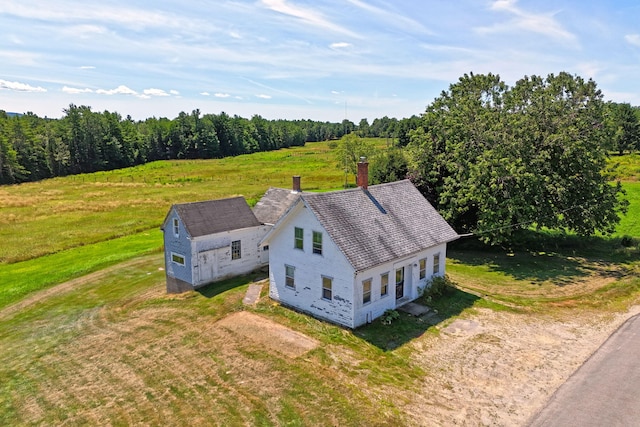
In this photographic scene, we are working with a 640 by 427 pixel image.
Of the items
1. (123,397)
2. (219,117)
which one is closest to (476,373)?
(123,397)

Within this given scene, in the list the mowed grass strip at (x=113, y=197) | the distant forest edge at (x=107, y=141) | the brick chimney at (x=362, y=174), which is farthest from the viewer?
the distant forest edge at (x=107, y=141)

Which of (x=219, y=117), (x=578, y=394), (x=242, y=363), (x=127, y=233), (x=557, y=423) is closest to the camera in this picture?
(x=557, y=423)

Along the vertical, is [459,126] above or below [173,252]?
above

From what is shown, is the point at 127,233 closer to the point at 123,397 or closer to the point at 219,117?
the point at 123,397

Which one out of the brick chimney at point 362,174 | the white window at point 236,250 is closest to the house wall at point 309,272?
the brick chimney at point 362,174

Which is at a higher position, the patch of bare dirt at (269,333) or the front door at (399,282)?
the front door at (399,282)

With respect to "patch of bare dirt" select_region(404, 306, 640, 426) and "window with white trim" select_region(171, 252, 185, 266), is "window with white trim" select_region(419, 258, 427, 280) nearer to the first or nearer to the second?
"patch of bare dirt" select_region(404, 306, 640, 426)

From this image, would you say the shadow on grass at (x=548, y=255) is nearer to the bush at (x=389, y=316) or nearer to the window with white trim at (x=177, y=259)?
the bush at (x=389, y=316)
